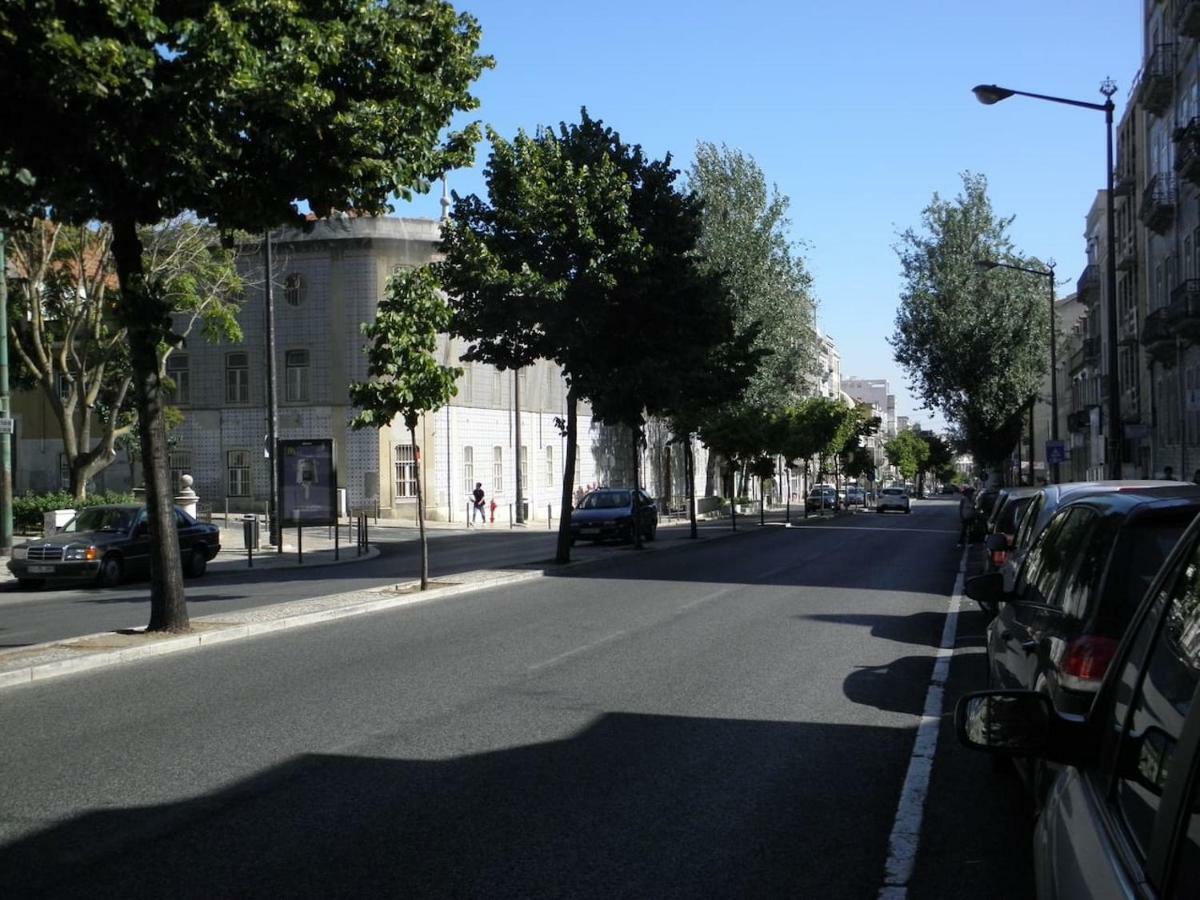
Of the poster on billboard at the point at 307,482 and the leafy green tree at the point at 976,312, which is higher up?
the leafy green tree at the point at 976,312

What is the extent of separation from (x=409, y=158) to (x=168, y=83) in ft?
8.97

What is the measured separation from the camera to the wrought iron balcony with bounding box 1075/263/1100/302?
207 ft

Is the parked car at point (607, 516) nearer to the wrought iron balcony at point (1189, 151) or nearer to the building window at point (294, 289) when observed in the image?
the wrought iron balcony at point (1189, 151)

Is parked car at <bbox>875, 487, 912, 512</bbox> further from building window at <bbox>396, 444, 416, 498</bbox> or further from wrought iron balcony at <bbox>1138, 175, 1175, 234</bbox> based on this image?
wrought iron balcony at <bbox>1138, 175, 1175, 234</bbox>

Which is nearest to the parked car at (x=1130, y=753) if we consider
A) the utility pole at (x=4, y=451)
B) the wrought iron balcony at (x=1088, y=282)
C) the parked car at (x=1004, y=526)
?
the parked car at (x=1004, y=526)

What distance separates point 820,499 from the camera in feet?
223

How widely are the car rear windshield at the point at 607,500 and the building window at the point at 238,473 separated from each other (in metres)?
18.3

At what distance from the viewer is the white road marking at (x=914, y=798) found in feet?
18.0

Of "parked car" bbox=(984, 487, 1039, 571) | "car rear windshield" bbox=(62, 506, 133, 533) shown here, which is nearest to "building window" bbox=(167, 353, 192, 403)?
"car rear windshield" bbox=(62, 506, 133, 533)

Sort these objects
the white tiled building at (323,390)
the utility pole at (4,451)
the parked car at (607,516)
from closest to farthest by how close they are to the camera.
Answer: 1. the utility pole at (4,451)
2. the parked car at (607,516)
3. the white tiled building at (323,390)

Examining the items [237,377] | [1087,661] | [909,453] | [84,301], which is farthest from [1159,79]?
[909,453]

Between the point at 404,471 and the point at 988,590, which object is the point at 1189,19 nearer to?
the point at 988,590

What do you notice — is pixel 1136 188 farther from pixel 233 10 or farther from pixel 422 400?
pixel 233 10

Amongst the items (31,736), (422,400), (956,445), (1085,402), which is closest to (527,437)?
(956,445)
